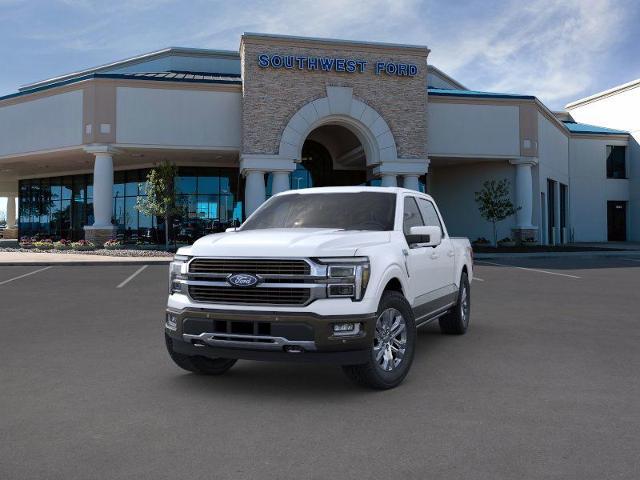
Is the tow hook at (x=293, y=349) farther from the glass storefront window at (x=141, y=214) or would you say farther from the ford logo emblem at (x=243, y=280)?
the glass storefront window at (x=141, y=214)

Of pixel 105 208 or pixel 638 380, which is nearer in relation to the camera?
pixel 638 380

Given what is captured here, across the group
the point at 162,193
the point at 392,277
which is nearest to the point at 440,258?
the point at 392,277

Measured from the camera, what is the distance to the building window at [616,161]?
142 ft

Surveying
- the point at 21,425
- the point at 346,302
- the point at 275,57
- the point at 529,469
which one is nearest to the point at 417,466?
the point at 529,469

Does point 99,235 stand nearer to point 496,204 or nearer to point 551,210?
point 496,204

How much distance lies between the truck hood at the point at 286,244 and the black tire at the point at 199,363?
97 cm

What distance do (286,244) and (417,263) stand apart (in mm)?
1887

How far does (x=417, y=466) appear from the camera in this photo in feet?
12.2

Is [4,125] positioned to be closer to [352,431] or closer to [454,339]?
[454,339]

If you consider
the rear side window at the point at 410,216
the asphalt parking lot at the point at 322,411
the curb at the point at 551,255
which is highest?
the rear side window at the point at 410,216

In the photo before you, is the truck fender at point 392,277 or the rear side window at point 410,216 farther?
the rear side window at point 410,216

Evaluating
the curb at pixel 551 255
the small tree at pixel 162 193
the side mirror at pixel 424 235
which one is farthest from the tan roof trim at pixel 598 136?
the side mirror at pixel 424 235

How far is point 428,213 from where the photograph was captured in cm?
775

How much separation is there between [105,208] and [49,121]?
555cm
